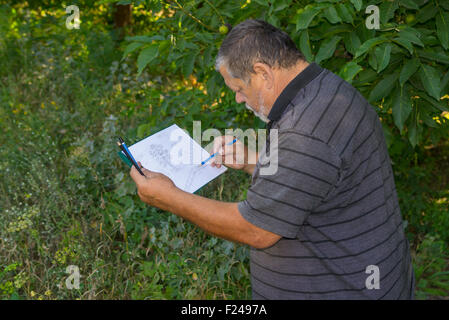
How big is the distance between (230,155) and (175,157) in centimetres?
26

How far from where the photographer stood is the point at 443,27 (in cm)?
205

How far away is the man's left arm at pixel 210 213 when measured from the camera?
137cm

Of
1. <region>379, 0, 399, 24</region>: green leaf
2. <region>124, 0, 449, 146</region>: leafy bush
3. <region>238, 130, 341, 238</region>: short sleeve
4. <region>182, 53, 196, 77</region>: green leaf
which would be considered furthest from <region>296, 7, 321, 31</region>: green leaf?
<region>238, 130, 341, 238</region>: short sleeve

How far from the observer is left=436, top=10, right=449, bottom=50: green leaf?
2.00m

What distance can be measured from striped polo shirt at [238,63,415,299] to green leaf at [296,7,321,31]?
1.79ft

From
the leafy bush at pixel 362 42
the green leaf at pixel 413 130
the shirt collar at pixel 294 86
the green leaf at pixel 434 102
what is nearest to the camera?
the shirt collar at pixel 294 86

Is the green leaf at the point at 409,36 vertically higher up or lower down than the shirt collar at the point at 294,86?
higher up

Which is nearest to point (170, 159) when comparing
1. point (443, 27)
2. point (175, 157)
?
point (175, 157)

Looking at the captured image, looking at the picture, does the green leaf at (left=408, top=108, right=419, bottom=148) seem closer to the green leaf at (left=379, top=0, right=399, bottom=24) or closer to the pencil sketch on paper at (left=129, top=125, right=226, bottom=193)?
the green leaf at (left=379, top=0, right=399, bottom=24)

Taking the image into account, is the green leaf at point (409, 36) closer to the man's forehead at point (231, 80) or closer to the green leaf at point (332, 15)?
the green leaf at point (332, 15)

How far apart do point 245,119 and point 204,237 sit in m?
1.28

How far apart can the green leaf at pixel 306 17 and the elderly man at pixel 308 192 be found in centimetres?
48

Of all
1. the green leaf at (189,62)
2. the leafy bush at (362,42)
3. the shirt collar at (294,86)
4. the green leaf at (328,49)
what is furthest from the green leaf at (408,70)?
the green leaf at (189,62)
